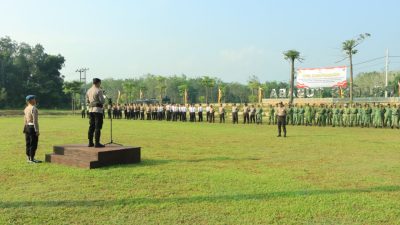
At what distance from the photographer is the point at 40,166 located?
28.3 ft

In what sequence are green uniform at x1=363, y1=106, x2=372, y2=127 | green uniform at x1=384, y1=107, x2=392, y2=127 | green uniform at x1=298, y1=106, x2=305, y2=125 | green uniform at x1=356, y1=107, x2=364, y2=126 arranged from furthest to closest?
green uniform at x1=298, y1=106, x2=305, y2=125
green uniform at x1=356, y1=107, x2=364, y2=126
green uniform at x1=363, y1=106, x2=372, y2=127
green uniform at x1=384, y1=107, x2=392, y2=127

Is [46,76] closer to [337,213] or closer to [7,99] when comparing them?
[7,99]

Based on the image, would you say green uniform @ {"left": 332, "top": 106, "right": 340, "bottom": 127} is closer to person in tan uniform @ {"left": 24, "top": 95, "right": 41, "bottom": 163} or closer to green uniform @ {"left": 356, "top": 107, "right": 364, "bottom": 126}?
green uniform @ {"left": 356, "top": 107, "right": 364, "bottom": 126}

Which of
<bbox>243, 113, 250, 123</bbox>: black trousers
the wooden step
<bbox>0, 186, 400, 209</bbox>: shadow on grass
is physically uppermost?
<bbox>243, 113, 250, 123</bbox>: black trousers

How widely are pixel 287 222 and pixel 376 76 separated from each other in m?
77.8

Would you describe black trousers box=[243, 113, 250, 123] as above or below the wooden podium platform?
above

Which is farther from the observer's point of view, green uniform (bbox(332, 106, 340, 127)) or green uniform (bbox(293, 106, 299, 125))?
green uniform (bbox(293, 106, 299, 125))

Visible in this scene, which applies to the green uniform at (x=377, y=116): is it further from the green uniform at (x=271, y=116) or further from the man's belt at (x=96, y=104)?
the man's belt at (x=96, y=104)

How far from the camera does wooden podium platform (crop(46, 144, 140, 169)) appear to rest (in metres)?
8.33

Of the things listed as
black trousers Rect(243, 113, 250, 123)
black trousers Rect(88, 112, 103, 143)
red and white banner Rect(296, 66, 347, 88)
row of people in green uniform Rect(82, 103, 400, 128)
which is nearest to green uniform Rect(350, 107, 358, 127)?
row of people in green uniform Rect(82, 103, 400, 128)

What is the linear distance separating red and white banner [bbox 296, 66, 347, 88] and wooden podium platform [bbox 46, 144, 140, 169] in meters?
33.6

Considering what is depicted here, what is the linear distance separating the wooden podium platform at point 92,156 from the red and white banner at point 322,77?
1324 inches

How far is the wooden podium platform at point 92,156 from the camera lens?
8328 millimetres

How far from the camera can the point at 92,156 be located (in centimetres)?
837
